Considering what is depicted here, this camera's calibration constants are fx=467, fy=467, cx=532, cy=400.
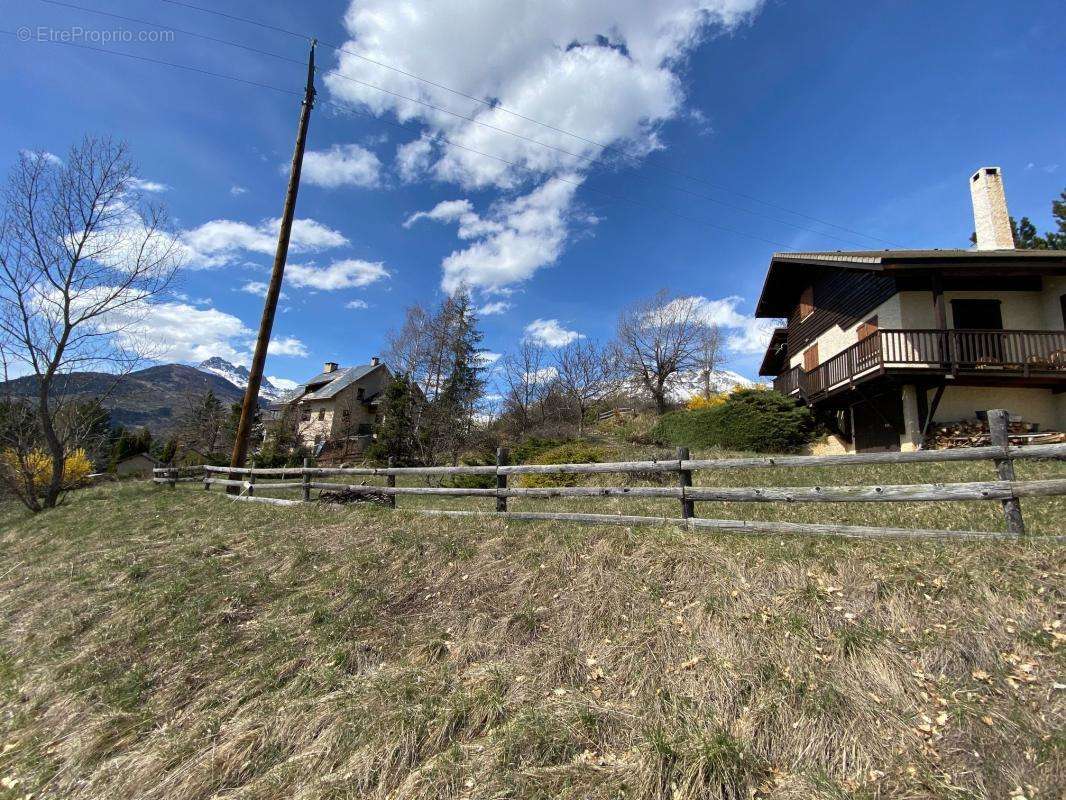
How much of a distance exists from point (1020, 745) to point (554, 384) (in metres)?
31.2

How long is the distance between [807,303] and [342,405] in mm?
37940

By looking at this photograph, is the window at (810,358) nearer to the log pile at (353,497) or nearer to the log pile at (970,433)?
the log pile at (970,433)

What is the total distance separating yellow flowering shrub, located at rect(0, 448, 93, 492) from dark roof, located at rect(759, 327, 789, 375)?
3201 centimetres

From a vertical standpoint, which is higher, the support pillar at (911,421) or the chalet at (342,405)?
the chalet at (342,405)

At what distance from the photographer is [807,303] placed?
22.1 meters

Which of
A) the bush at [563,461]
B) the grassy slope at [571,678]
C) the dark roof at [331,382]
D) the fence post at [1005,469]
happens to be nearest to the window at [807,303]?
the bush at [563,461]

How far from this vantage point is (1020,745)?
8.55 feet

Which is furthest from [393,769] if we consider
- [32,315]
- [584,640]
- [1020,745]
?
[32,315]

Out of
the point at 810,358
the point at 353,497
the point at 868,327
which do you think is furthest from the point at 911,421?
the point at 353,497

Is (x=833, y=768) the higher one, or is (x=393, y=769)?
(x=833, y=768)

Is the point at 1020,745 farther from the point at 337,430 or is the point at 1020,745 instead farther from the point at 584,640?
the point at 337,430

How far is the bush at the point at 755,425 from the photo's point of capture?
18469mm

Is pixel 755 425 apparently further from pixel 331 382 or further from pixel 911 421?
pixel 331 382

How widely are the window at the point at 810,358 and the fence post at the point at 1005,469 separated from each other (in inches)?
712
